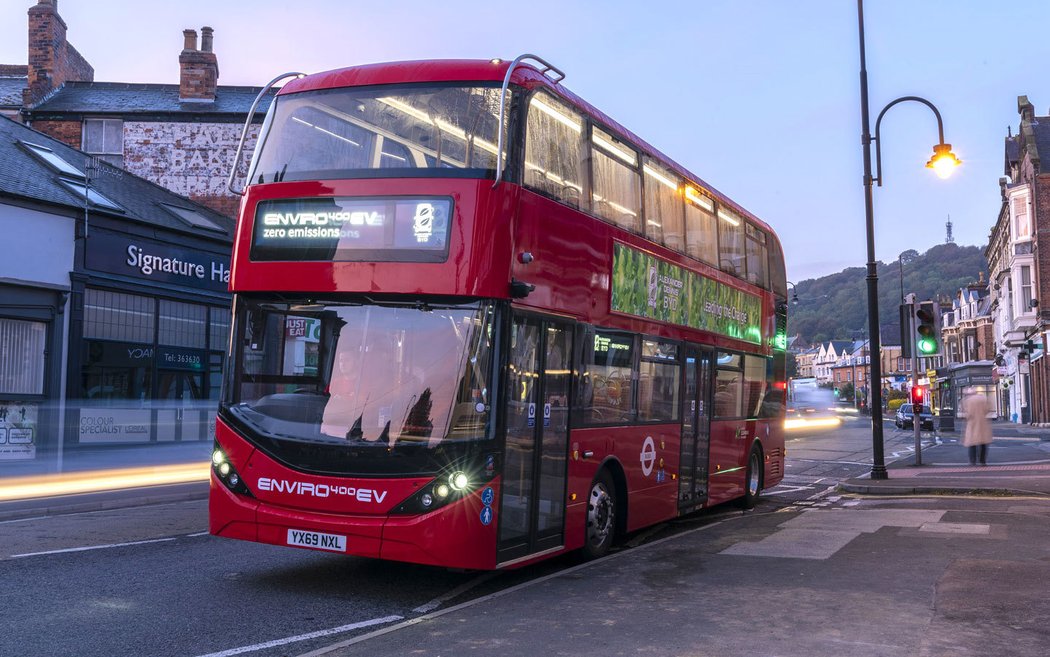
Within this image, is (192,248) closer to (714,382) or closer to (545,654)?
(714,382)

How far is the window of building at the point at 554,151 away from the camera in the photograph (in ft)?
28.2

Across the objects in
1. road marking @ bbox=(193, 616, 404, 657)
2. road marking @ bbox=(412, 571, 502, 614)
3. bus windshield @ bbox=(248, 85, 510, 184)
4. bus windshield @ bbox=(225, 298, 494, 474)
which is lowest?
road marking @ bbox=(412, 571, 502, 614)

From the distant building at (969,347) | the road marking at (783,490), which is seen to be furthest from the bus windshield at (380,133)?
the distant building at (969,347)

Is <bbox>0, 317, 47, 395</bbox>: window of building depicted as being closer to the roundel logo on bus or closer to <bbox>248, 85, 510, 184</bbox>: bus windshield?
<bbox>248, 85, 510, 184</bbox>: bus windshield

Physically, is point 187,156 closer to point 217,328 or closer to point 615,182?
point 217,328

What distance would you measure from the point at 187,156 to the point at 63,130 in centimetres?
375

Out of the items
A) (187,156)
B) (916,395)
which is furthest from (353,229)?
(187,156)

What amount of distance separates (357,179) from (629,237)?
11.5ft

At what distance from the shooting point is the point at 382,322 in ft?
26.3

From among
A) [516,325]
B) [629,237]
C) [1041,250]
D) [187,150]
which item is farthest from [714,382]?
[1041,250]

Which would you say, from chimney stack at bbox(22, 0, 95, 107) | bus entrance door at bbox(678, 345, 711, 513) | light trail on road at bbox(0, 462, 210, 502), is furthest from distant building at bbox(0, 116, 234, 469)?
bus entrance door at bbox(678, 345, 711, 513)

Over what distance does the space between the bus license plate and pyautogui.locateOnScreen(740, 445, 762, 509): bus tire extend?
9033 mm

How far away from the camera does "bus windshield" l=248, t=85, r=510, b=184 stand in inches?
320

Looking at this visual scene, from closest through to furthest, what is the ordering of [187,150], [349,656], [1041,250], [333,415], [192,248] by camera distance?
[349,656], [333,415], [192,248], [187,150], [1041,250]
